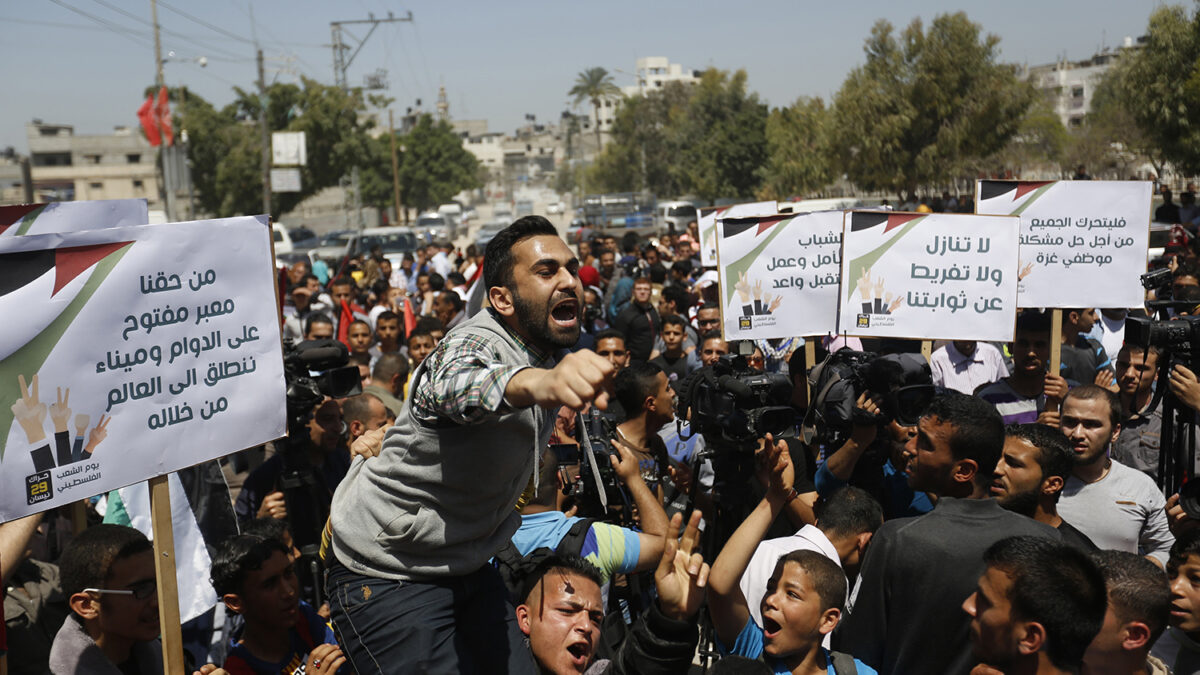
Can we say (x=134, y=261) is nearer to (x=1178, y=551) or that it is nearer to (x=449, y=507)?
(x=449, y=507)

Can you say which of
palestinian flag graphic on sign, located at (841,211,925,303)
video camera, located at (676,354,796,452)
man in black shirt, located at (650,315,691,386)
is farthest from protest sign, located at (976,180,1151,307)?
video camera, located at (676,354,796,452)

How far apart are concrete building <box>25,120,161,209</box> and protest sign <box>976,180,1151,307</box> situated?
6354 centimetres

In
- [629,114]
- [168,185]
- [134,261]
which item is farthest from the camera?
[629,114]

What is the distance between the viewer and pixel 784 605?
3.50 meters

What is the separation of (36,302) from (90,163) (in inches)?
2855

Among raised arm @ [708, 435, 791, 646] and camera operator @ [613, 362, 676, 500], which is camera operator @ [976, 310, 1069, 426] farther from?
raised arm @ [708, 435, 791, 646]

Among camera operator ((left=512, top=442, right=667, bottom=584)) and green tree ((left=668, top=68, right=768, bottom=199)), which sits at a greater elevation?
green tree ((left=668, top=68, right=768, bottom=199))

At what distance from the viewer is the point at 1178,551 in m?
3.82

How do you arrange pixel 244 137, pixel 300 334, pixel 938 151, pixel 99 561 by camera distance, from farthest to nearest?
1. pixel 244 137
2. pixel 938 151
3. pixel 300 334
4. pixel 99 561

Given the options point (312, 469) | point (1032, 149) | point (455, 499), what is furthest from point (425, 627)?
point (1032, 149)

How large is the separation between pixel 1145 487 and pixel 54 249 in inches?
173

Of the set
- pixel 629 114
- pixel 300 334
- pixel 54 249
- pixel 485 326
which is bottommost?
pixel 300 334

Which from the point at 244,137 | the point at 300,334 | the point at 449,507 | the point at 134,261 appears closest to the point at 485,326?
the point at 449,507

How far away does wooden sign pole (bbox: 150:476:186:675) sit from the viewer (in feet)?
11.2
